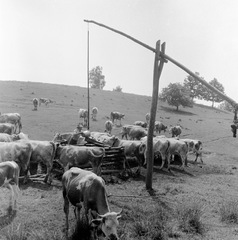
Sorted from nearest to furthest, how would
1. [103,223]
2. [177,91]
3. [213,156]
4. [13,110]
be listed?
[103,223]
[213,156]
[13,110]
[177,91]

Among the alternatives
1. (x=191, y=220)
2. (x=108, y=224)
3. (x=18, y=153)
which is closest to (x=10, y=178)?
(x=18, y=153)

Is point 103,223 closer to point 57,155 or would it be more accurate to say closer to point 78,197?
point 78,197

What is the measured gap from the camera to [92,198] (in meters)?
8.04

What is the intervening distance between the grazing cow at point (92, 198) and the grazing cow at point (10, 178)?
218 centimetres

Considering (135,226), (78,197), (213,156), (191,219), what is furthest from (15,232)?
(213,156)

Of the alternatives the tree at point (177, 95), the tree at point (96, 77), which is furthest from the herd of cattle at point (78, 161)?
the tree at point (96, 77)

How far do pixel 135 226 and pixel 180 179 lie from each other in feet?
24.2

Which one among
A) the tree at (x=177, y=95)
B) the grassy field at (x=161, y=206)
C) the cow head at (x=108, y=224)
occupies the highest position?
the tree at (x=177, y=95)

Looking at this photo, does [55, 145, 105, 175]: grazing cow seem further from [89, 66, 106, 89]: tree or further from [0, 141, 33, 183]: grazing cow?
[89, 66, 106, 89]: tree

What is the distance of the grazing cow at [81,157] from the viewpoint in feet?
44.1

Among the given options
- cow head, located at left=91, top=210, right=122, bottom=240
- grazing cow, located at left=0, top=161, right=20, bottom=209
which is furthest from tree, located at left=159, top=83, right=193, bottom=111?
cow head, located at left=91, top=210, right=122, bottom=240

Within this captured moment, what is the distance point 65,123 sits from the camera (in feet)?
109

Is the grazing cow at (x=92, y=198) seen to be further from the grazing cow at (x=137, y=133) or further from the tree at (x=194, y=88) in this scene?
the tree at (x=194, y=88)

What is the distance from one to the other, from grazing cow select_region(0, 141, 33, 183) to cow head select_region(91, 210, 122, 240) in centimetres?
668
